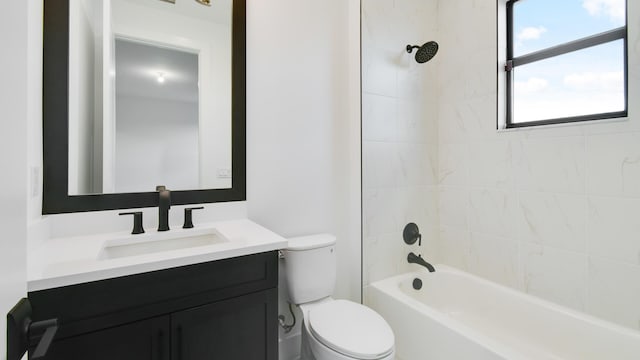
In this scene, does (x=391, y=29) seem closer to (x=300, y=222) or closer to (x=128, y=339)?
(x=300, y=222)

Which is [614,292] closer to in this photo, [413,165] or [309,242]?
[413,165]

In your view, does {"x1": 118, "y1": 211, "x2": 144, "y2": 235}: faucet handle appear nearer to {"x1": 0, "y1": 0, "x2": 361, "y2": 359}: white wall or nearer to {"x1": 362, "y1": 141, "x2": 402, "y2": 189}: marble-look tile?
{"x1": 0, "y1": 0, "x2": 361, "y2": 359}: white wall

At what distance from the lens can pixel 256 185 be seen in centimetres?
161

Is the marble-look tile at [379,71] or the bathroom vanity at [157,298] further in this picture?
the marble-look tile at [379,71]

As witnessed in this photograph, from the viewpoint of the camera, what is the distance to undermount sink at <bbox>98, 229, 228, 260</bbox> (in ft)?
3.89

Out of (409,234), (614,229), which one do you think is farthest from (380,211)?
(614,229)

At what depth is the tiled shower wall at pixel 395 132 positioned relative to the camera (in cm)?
187

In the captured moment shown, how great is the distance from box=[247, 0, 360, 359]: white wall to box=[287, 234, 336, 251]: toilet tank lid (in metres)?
0.10

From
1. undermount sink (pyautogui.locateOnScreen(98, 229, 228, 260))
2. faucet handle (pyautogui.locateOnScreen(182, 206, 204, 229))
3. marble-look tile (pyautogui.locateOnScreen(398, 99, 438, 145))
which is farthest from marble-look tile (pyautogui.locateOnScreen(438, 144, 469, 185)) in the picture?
faucet handle (pyautogui.locateOnScreen(182, 206, 204, 229))

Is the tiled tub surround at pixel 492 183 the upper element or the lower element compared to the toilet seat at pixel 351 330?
upper

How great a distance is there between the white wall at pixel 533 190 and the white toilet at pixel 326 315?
1037 mm

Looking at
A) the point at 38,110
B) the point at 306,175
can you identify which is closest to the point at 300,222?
the point at 306,175

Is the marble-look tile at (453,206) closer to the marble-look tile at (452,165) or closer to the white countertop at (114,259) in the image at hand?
the marble-look tile at (452,165)

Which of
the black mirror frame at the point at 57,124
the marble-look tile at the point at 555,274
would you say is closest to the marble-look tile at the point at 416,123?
the marble-look tile at the point at 555,274
